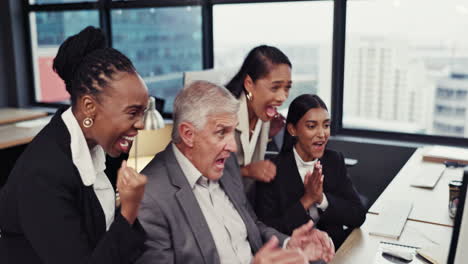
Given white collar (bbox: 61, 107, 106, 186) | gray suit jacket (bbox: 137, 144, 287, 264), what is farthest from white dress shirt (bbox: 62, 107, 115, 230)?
gray suit jacket (bbox: 137, 144, 287, 264)

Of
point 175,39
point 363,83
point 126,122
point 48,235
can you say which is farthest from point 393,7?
point 48,235

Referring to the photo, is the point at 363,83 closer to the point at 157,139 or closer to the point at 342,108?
the point at 342,108

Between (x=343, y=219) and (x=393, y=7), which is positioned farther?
(x=393, y=7)

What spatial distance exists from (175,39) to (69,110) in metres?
3.40

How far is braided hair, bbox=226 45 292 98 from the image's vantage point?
2.27 m

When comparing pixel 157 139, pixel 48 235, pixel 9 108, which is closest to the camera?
pixel 48 235

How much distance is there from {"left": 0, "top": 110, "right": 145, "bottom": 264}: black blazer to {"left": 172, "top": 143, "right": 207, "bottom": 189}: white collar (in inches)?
17.4

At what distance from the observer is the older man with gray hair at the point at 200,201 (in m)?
1.52

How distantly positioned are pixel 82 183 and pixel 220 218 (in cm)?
61

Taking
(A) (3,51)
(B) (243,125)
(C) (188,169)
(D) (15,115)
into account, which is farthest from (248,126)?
(A) (3,51)

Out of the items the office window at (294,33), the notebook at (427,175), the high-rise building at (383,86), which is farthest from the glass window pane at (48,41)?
the notebook at (427,175)

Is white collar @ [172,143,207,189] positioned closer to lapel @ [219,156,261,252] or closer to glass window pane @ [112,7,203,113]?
lapel @ [219,156,261,252]

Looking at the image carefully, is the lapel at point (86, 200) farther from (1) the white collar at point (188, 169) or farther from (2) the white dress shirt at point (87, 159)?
(1) the white collar at point (188, 169)

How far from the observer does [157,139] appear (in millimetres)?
2910
